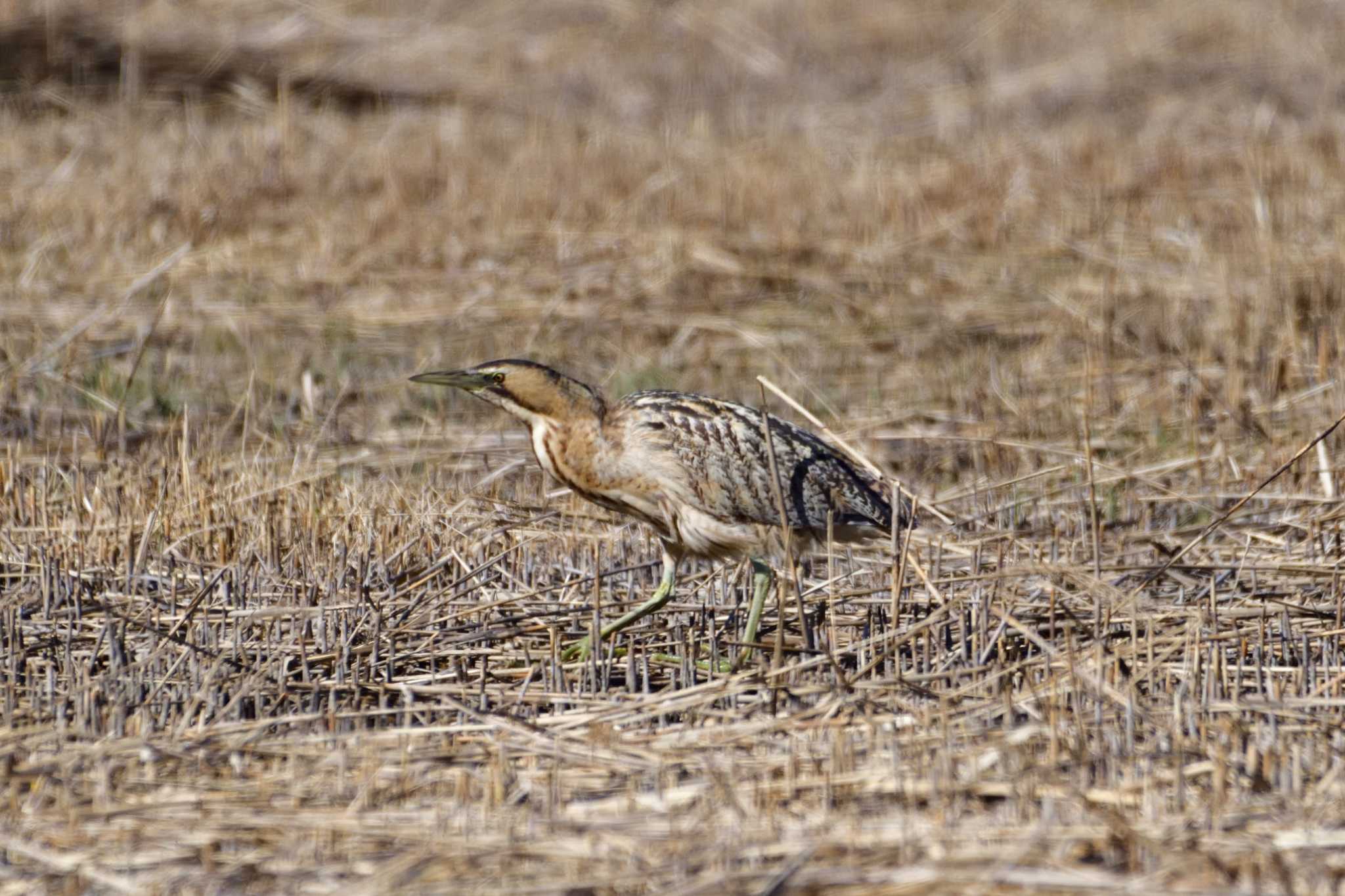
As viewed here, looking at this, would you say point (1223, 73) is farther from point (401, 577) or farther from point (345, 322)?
point (401, 577)

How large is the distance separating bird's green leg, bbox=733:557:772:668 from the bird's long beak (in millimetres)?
905

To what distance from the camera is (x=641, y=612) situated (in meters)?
4.89

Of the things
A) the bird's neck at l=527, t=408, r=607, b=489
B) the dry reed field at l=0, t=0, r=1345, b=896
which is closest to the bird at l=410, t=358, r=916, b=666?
the bird's neck at l=527, t=408, r=607, b=489

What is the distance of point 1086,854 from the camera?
10.8ft

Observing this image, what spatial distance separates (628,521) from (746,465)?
1202 millimetres

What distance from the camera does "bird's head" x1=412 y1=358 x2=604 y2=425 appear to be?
4.75 metres

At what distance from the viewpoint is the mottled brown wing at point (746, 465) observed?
4.81 m

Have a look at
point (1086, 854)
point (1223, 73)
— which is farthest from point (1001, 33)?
point (1086, 854)

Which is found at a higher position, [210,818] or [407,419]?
[407,419]

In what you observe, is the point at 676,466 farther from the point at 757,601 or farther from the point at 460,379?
the point at 460,379

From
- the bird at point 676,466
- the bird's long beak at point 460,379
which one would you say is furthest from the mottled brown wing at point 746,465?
the bird's long beak at point 460,379

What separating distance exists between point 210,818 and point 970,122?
1147 centimetres

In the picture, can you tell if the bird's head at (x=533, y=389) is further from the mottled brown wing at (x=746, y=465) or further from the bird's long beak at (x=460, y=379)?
the mottled brown wing at (x=746, y=465)

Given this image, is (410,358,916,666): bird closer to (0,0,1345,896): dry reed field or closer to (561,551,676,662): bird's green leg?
(561,551,676,662): bird's green leg
